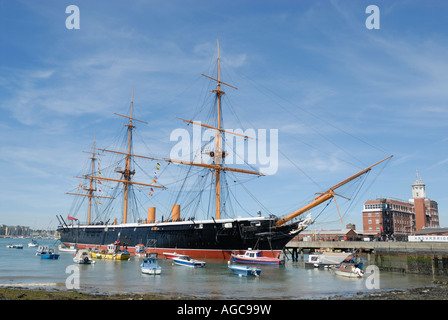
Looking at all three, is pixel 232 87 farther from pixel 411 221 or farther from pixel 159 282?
pixel 411 221

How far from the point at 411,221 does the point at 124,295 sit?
12319 centimetres

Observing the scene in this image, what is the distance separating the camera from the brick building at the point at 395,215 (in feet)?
361

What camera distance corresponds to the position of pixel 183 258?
154 feet

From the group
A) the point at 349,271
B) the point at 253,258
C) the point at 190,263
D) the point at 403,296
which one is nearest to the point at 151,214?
the point at 190,263

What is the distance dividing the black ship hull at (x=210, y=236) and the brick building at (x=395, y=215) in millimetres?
66711

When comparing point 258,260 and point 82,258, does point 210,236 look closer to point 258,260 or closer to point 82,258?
point 258,260

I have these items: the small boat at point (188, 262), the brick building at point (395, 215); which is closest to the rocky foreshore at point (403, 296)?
the small boat at point (188, 262)

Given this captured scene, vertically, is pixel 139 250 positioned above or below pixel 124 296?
below

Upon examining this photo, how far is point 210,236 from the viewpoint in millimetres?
54094

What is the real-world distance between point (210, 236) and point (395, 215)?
3212 inches

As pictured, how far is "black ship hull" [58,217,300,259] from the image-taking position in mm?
49812

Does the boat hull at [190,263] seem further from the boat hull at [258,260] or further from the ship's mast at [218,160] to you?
the ship's mast at [218,160]
